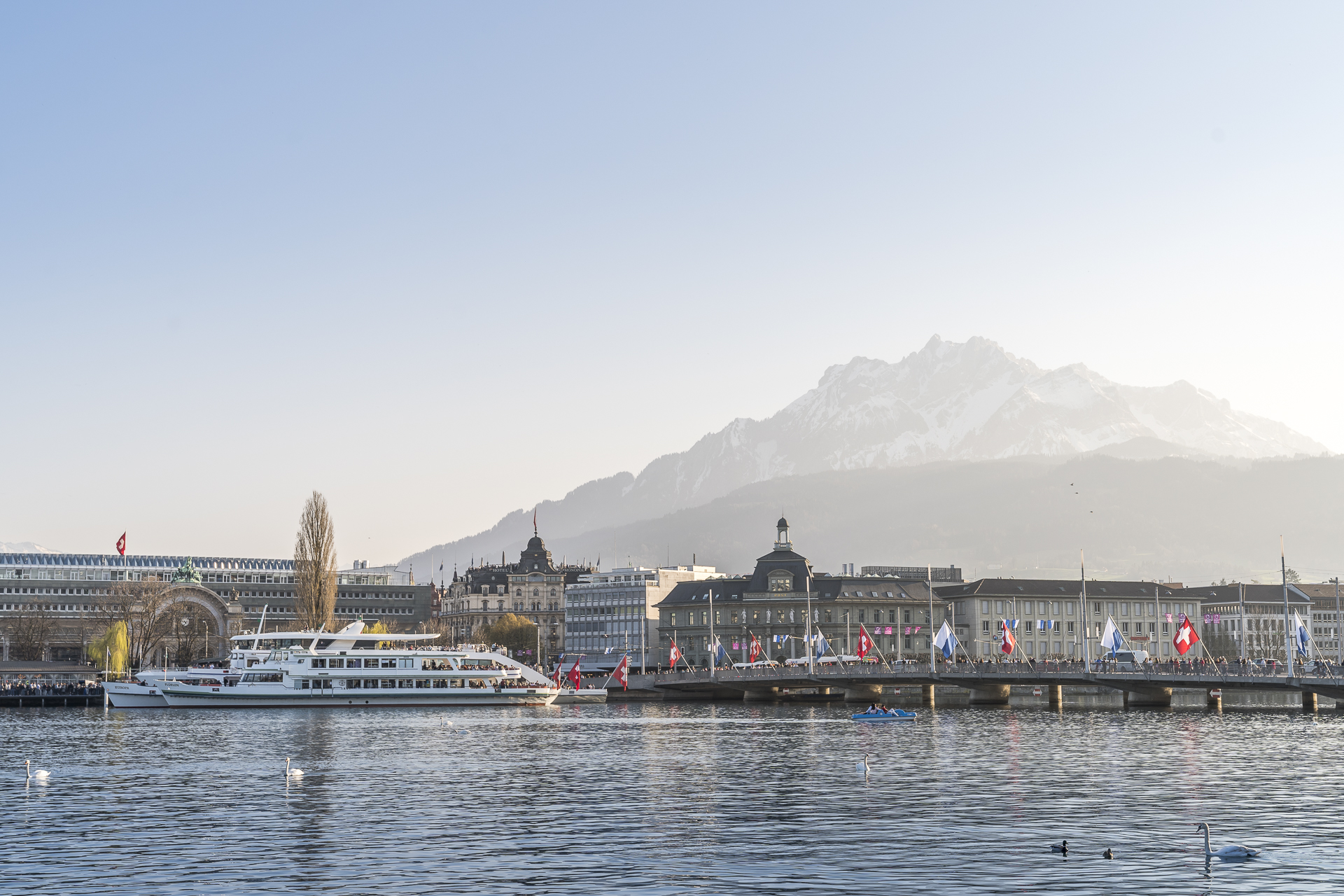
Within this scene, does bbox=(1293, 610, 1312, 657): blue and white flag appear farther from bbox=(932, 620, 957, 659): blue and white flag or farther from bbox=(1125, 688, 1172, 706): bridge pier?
bbox=(932, 620, 957, 659): blue and white flag

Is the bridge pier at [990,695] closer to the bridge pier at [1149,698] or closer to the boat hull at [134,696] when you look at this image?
the bridge pier at [1149,698]

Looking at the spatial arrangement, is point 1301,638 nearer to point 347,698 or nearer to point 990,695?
point 990,695

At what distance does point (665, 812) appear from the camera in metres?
55.9

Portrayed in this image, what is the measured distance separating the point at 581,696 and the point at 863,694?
33.1 metres

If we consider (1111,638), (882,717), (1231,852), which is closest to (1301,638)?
(1111,638)

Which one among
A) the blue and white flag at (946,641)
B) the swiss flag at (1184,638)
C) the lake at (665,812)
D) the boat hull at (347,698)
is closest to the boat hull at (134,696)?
the boat hull at (347,698)

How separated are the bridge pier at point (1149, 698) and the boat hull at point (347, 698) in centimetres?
6269

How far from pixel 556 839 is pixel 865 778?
911 inches

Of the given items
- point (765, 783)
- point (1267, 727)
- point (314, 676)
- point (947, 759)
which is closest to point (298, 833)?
point (765, 783)

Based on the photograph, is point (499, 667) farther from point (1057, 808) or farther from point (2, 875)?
point (2, 875)

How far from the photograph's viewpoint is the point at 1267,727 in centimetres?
10994

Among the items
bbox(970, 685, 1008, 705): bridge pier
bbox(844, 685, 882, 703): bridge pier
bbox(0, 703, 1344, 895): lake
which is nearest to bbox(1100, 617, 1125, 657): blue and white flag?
bbox(970, 685, 1008, 705): bridge pier

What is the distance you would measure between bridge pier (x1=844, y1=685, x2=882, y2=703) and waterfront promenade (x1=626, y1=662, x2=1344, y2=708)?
14cm

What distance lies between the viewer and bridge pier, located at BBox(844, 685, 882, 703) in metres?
167
